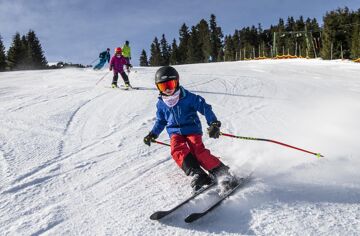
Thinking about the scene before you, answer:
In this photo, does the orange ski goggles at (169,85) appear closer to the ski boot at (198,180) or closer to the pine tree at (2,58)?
the ski boot at (198,180)

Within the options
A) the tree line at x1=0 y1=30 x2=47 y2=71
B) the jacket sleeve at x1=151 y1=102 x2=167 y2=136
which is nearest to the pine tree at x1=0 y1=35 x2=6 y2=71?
the tree line at x1=0 y1=30 x2=47 y2=71

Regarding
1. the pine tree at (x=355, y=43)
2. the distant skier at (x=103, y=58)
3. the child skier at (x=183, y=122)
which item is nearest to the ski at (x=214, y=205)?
the child skier at (x=183, y=122)

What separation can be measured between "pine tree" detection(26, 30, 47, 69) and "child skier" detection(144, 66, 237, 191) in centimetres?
6964

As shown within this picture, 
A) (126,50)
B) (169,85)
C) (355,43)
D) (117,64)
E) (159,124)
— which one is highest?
(126,50)

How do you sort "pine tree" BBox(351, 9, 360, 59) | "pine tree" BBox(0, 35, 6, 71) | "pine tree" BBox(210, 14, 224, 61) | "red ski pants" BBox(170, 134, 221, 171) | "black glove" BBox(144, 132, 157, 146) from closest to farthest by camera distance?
"red ski pants" BBox(170, 134, 221, 171) → "black glove" BBox(144, 132, 157, 146) → "pine tree" BBox(351, 9, 360, 59) → "pine tree" BBox(0, 35, 6, 71) → "pine tree" BBox(210, 14, 224, 61)

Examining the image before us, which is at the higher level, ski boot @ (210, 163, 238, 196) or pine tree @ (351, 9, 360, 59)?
pine tree @ (351, 9, 360, 59)

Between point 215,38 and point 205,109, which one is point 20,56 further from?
point 205,109

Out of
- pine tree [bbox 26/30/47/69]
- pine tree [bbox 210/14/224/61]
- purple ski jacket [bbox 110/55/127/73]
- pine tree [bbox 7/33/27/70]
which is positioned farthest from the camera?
pine tree [bbox 210/14/224/61]

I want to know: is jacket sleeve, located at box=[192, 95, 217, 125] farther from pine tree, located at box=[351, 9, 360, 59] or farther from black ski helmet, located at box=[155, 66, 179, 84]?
pine tree, located at box=[351, 9, 360, 59]

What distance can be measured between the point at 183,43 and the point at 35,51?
35201mm

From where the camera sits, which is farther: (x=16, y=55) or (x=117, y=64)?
(x=16, y=55)

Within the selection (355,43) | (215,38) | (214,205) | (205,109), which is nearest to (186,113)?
(205,109)

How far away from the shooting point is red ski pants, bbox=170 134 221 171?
4500 mm

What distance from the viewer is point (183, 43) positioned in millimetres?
94938
